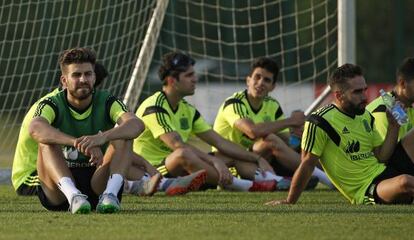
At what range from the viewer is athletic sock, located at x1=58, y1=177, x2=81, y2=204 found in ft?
31.9

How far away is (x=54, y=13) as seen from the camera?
16.9 metres

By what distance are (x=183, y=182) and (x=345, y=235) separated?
13.6 feet

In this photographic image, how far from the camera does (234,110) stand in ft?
46.6

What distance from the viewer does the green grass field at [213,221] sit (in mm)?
8352

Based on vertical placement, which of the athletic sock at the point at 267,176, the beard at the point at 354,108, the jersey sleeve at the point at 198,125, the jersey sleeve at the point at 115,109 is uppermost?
the beard at the point at 354,108

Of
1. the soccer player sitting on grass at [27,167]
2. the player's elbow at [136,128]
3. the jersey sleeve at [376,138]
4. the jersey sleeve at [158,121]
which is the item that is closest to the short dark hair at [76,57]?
the player's elbow at [136,128]

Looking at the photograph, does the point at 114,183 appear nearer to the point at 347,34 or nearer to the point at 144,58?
the point at 347,34

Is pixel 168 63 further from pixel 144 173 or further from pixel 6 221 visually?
pixel 6 221

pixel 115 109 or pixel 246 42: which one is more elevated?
pixel 115 109

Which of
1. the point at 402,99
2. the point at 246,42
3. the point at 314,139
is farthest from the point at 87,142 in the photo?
the point at 246,42

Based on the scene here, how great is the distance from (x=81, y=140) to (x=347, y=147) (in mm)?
2531

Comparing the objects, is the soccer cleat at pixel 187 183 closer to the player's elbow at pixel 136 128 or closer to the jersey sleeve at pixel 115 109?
the jersey sleeve at pixel 115 109

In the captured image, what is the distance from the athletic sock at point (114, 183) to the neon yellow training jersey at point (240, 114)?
4.36 meters

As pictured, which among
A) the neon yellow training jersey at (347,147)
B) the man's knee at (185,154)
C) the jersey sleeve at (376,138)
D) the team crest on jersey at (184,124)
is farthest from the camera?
the team crest on jersey at (184,124)
